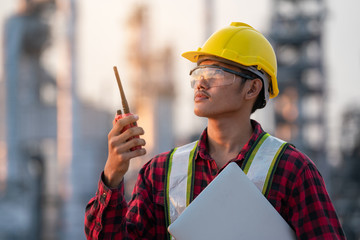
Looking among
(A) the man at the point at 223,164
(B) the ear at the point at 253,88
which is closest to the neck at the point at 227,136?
(A) the man at the point at 223,164

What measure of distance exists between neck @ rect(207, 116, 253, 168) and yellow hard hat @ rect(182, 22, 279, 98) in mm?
261

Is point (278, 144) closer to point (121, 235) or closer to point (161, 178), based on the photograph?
point (161, 178)

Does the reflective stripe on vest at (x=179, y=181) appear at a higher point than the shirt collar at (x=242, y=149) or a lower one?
lower

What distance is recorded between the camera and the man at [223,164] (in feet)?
7.29

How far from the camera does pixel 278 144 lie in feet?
7.97

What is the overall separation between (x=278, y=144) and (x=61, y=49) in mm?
25349

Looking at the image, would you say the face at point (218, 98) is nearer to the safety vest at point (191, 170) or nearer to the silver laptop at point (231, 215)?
the safety vest at point (191, 170)

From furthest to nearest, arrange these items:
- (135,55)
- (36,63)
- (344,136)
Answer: (135,55), (36,63), (344,136)

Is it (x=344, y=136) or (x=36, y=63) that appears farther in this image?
(x=36, y=63)

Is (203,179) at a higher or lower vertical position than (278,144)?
lower

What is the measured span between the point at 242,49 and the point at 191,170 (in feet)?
1.90

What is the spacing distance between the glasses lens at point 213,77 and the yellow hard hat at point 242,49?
66 mm

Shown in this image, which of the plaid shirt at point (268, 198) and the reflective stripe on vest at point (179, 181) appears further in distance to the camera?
the reflective stripe on vest at point (179, 181)

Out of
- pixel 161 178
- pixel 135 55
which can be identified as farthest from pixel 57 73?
pixel 161 178
